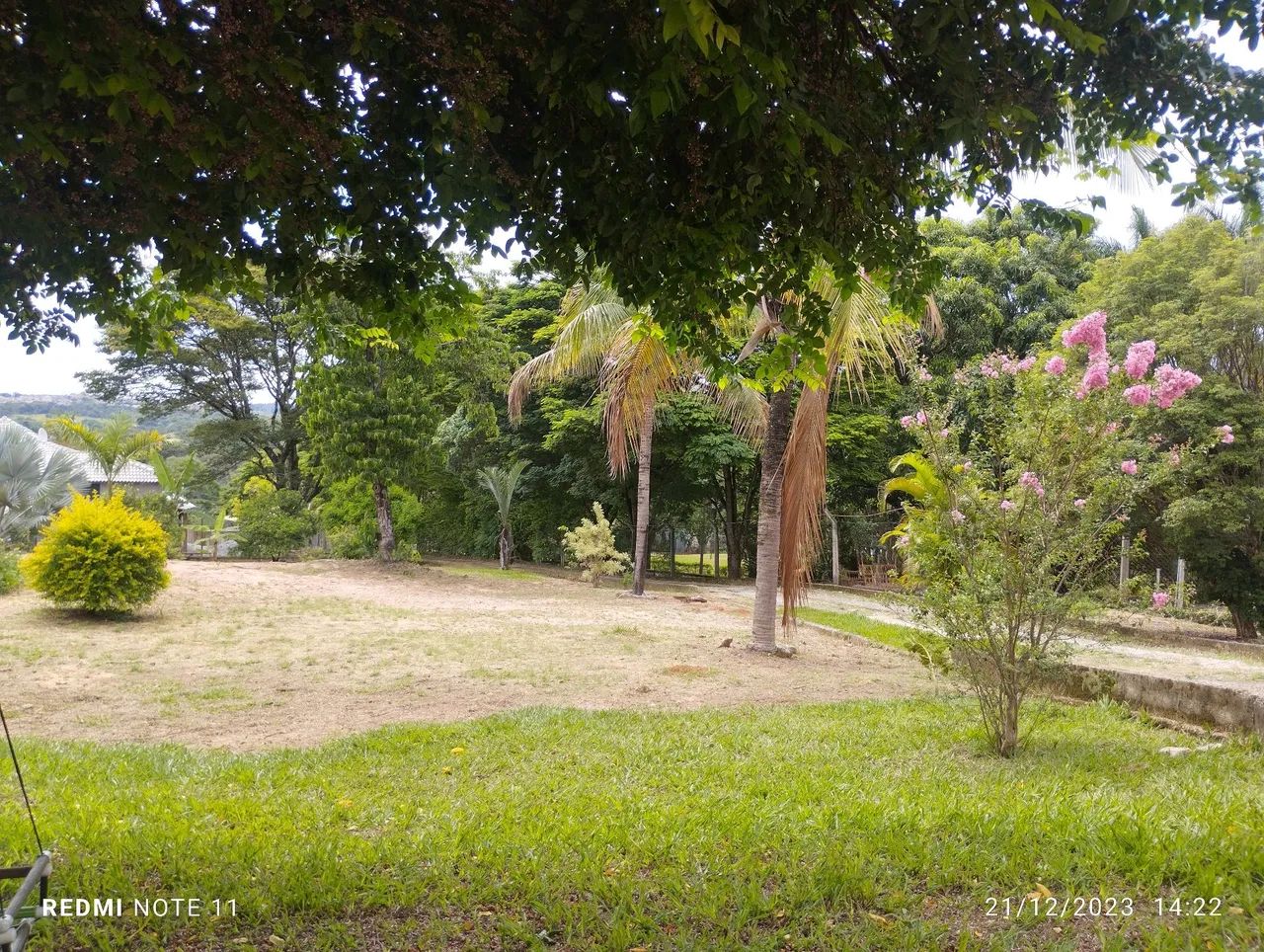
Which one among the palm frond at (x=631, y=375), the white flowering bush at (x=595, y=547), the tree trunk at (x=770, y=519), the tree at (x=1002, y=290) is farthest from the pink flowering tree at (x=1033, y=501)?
the tree at (x=1002, y=290)

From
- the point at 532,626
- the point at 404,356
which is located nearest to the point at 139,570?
the point at 532,626

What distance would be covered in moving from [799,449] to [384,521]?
15.1 m

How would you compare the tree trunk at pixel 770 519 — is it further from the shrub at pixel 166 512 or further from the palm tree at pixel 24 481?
the shrub at pixel 166 512

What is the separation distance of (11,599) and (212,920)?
13.0 meters

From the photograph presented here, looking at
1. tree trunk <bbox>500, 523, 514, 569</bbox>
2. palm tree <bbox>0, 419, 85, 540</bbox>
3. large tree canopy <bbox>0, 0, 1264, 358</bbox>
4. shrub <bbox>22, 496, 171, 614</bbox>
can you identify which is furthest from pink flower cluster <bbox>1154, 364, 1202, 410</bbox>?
palm tree <bbox>0, 419, 85, 540</bbox>

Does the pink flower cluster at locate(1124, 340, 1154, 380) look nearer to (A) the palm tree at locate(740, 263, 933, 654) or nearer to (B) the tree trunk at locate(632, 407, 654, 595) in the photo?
(A) the palm tree at locate(740, 263, 933, 654)

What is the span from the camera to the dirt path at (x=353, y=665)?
7250 mm

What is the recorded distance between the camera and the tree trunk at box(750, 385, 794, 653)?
10305 mm

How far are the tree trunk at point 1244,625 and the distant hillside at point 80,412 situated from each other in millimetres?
28425

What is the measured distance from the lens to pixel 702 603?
1789 centimetres

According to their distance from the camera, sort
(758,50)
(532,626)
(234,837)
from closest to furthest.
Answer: (758,50)
(234,837)
(532,626)

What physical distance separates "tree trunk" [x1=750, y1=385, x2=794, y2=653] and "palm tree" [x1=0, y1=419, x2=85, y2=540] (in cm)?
1785

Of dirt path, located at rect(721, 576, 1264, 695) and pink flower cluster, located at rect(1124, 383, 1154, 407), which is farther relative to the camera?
dirt path, located at rect(721, 576, 1264, 695)

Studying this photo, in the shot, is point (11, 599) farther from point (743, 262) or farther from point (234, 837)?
point (743, 262)
